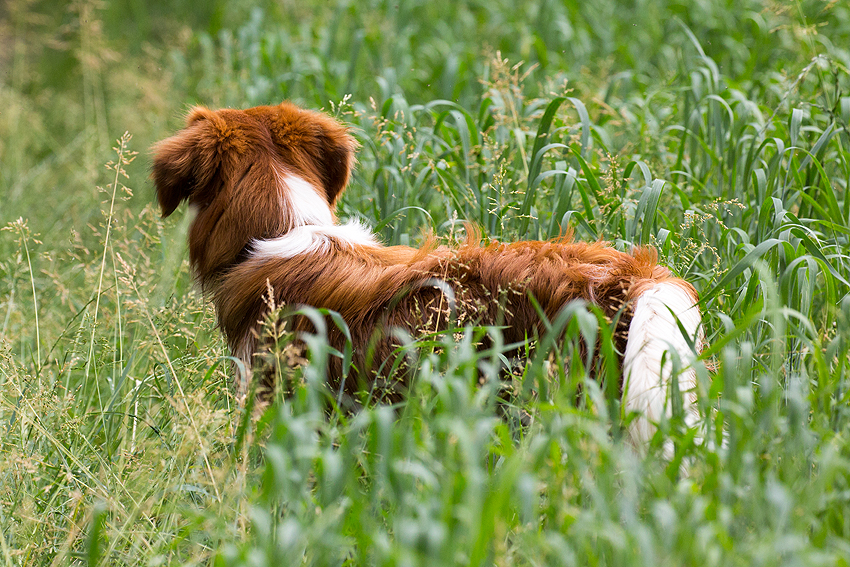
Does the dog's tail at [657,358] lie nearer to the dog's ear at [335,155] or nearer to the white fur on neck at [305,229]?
the white fur on neck at [305,229]

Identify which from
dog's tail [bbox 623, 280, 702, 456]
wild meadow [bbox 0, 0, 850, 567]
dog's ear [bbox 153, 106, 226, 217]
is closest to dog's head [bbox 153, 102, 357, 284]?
dog's ear [bbox 153, 106, 226, 217]

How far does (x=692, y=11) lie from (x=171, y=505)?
17.5 feet

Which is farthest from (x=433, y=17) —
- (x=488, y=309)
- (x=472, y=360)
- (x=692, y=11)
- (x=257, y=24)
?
(x=472, y=360)

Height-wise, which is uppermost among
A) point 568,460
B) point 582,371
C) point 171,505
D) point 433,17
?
point 433,17

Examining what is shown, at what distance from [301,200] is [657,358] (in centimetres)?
125

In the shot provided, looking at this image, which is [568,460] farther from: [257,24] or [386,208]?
[257,24]

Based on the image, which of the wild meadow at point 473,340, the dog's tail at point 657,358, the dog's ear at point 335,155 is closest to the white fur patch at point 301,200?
the dog's ear at point 335,155

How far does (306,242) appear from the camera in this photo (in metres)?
2.35

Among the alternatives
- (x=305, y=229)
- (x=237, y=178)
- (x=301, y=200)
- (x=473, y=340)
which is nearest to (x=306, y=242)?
(x=305, y=229)

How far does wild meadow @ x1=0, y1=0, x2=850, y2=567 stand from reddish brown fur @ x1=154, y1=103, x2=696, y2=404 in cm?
13

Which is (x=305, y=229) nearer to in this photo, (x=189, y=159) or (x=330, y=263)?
(x=330, y=263)

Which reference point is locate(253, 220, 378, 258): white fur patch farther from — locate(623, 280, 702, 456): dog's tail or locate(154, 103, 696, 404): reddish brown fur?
locate(623, 280, 702, 456): dog's tail

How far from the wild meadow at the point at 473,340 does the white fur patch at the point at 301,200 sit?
0.42 metres

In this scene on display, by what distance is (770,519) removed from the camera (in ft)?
4.81
